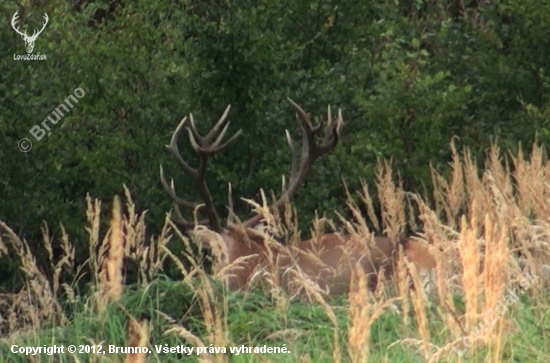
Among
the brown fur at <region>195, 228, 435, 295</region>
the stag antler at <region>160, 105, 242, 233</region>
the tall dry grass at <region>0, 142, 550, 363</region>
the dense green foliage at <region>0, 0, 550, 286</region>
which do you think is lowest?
the tall dry grass at <region>0, 142, 550, 363</region>

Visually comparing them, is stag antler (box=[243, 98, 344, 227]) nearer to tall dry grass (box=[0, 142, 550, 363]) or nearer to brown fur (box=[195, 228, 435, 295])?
brown fur (box=[195, 228, 435, 295])

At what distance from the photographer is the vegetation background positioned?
360 inches

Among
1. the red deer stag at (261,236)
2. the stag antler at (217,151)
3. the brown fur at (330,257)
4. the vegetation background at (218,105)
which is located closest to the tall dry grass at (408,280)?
the brown fur at (330,257)

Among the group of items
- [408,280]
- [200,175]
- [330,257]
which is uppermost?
[200,175]

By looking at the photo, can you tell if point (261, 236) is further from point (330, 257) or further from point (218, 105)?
point (218, 105)

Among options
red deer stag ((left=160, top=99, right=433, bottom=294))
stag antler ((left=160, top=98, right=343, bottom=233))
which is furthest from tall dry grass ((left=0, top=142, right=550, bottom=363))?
stag antler ((left=160, top=98, right=343, bottom=233))

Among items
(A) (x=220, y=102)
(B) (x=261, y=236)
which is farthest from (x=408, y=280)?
(A) (x=220, y=102)

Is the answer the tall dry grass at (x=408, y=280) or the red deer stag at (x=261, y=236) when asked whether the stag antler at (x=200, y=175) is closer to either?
the red deer stag at (x=261, y=236)

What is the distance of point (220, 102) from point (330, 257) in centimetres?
216

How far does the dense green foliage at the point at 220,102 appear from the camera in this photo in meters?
9.14

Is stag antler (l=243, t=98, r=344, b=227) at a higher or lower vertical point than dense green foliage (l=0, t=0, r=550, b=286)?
lower

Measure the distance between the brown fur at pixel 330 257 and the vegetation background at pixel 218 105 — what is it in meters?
1.01

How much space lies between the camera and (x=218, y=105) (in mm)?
9453

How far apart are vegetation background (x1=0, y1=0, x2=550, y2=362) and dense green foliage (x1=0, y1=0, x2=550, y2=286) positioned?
0.04 ft
